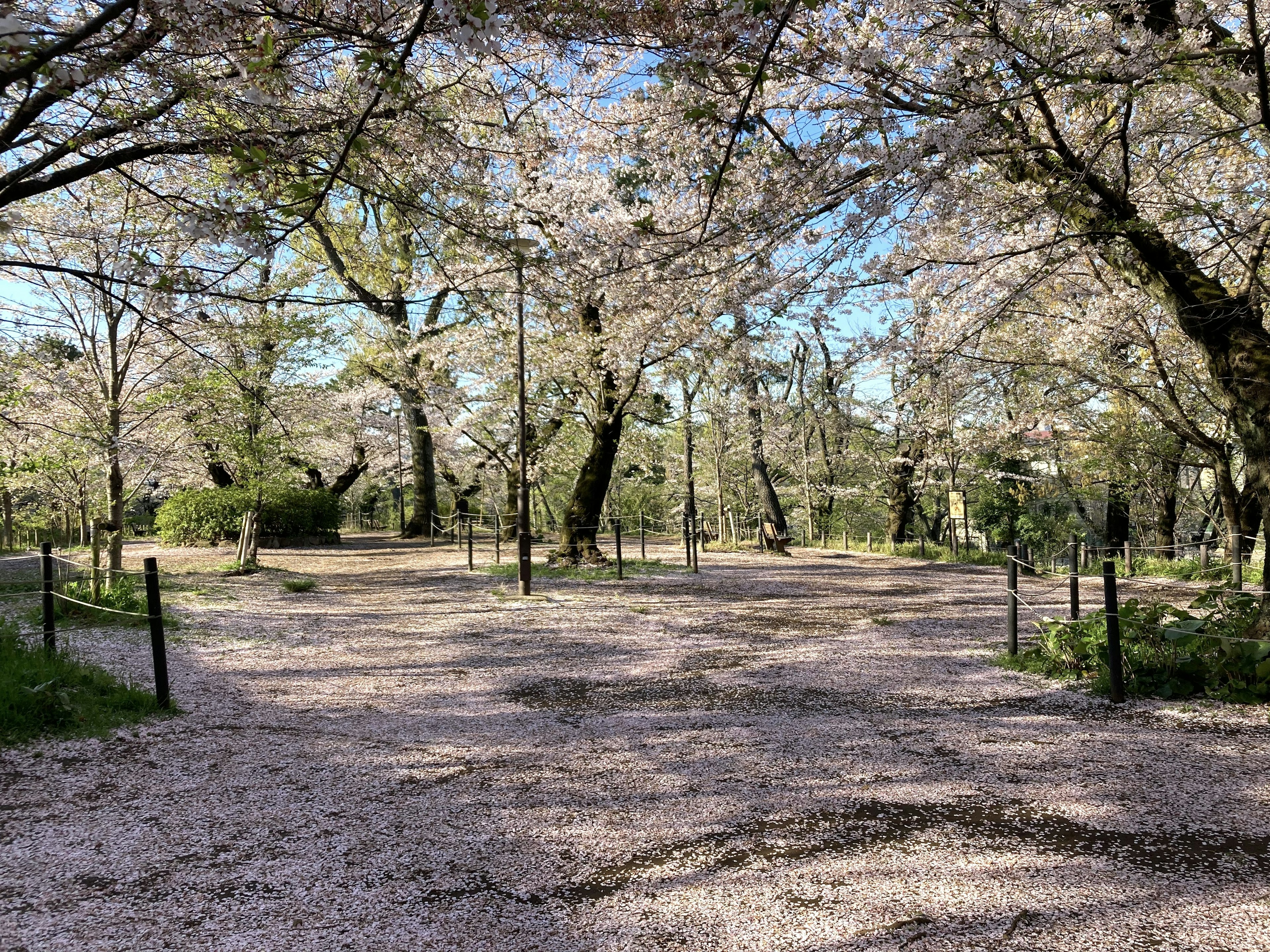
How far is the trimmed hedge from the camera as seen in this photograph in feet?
57.0

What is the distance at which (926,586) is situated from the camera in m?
11.8

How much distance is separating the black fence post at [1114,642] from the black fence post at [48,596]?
7.54m

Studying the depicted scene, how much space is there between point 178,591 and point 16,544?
16.1 meters

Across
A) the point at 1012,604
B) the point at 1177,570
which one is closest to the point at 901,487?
the point at 1177,570

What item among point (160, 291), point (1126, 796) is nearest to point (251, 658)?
point (160, 291)

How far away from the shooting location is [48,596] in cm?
553

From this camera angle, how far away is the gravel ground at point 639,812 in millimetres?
2385

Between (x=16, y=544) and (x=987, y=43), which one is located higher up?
(x=987, y=43)

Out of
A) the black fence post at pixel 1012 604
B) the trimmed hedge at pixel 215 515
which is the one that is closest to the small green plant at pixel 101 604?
the trimmed hedge at pixel 215 515

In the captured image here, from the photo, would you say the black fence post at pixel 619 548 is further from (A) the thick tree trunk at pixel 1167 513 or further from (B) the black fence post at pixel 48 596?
(A) the thick tree trunk at pixel 1167 513

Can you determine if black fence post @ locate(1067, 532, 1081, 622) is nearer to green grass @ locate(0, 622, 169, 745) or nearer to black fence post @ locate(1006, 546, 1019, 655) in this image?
black fence post @ locate(1006, 546, 1019, 655)

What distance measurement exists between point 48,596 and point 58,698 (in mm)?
1486

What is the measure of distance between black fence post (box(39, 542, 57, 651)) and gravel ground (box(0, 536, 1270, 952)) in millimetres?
658

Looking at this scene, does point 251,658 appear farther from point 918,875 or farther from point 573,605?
point 918,875
